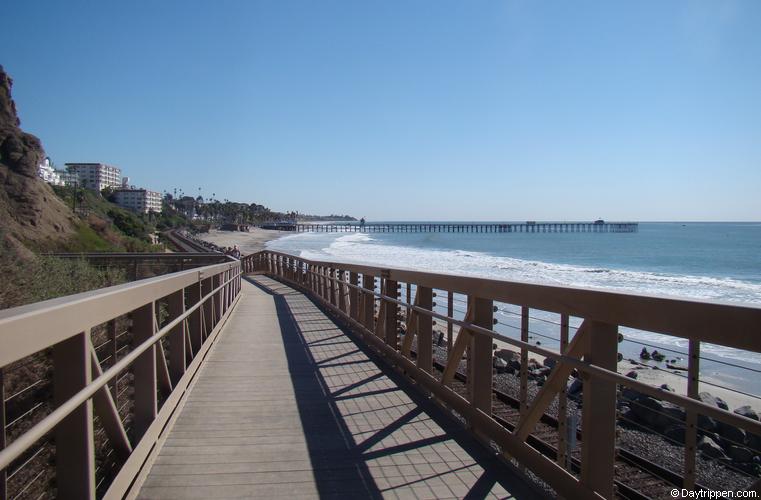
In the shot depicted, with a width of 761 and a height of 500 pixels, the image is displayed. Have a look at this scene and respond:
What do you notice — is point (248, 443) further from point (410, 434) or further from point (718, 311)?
point (718, 311)

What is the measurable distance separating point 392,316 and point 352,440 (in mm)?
2504

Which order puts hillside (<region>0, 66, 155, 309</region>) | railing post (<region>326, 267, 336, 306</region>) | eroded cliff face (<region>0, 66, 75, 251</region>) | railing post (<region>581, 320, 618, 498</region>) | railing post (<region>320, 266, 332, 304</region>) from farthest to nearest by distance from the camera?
eroded cliff face (<region>0, 66, 75, 251</region>) < hillside (<region>0, 66, 155, 309</region>) < railing post (<region>320, 266, 332, 304</region>) < railing post (<region>326, 267, 336, 306</region>) < railing post (<region>581, 320, 618, 498</region>)

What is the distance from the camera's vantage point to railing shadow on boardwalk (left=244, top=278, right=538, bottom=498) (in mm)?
3607

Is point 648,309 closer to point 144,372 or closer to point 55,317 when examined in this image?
point 55,317

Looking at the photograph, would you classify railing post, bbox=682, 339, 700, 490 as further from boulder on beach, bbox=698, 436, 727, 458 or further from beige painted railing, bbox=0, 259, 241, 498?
boulder on beach, bbox=698, 436, 727, 458

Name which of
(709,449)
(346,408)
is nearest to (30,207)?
(346,408)

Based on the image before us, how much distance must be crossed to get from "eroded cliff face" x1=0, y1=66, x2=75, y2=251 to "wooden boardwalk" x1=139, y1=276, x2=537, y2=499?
62.8ft

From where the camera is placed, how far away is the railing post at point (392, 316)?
679 cm

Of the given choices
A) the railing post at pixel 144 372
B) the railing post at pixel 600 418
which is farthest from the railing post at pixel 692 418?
the railing post at pixel 144 372

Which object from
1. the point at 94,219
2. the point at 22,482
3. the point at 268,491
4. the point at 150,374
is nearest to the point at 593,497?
the point at 268,491

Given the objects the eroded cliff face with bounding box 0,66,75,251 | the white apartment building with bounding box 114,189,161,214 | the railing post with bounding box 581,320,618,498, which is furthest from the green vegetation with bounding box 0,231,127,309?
the white apartment building with bounding box 114,189,161,214

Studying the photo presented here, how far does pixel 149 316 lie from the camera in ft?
12.5

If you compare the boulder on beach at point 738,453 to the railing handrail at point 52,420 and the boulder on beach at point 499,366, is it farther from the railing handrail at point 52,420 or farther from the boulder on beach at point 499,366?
the railing handrail at point 52,420

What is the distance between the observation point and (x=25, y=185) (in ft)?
87.4
